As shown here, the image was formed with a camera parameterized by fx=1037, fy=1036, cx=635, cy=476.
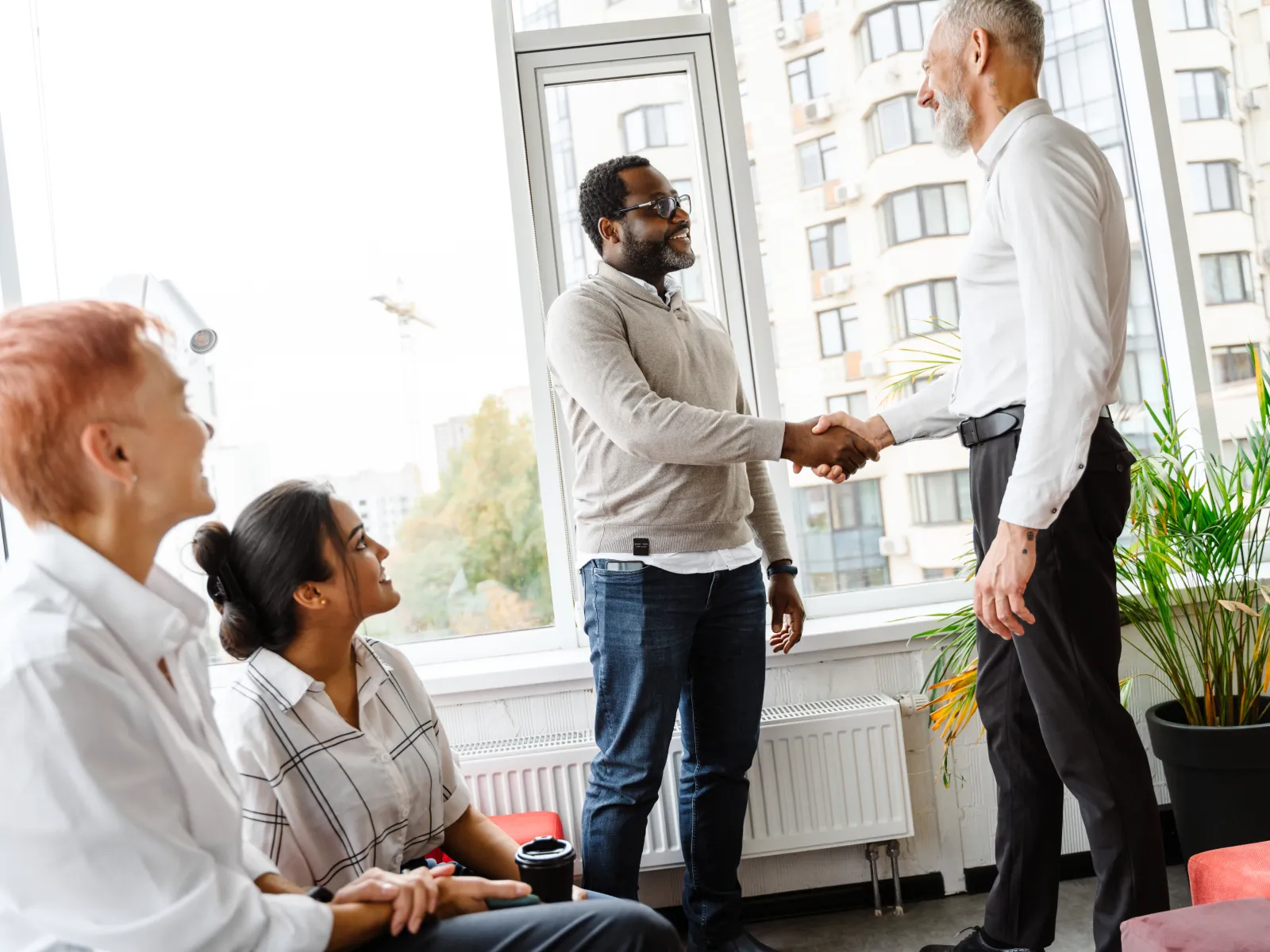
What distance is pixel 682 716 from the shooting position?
2.26 m

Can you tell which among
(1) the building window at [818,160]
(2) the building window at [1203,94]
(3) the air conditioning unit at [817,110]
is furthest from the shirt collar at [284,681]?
(2) the building window at [1203,94]

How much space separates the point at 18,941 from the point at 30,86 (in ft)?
8.66

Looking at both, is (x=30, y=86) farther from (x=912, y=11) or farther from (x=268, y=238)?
(x=912, y=11)

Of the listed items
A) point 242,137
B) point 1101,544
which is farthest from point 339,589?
point 242,137

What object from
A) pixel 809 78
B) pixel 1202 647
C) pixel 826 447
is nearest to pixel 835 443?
pixel 826 447

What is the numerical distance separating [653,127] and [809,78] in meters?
0.47

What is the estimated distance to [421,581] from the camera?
2842mm

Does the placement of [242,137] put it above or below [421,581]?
above

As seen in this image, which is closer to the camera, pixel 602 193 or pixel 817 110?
pixel 602 193

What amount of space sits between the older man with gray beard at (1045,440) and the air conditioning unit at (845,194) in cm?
103

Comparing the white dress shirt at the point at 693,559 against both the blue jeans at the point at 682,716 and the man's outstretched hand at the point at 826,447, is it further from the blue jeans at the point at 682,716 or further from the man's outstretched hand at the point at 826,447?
the man's outstretched hand at the point at 826,447

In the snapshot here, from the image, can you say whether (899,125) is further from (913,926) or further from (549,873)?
(549,873)

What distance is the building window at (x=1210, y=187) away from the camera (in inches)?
120

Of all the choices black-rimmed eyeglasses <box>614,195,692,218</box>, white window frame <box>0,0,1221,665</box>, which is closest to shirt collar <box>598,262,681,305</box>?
black-rimmed eyeglasses <box>614,195,692,218</box>
